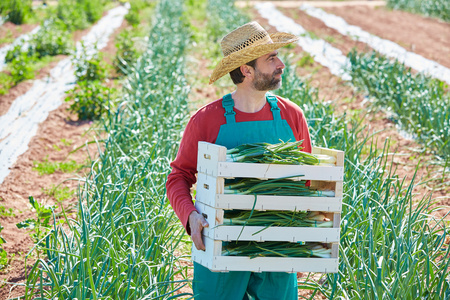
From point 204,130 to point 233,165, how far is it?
329 millimetres

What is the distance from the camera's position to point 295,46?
1085cm

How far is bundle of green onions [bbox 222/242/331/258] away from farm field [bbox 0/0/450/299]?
30cm

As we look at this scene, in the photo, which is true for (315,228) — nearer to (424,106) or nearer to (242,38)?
(242,38)

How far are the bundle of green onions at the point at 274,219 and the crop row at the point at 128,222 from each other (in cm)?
51

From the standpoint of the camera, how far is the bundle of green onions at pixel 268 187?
203 cm

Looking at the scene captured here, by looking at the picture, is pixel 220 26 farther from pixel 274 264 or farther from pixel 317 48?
pixel 274 264

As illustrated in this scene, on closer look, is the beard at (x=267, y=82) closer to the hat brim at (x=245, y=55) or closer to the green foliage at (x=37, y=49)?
the hat brim at (x=245, y=55)

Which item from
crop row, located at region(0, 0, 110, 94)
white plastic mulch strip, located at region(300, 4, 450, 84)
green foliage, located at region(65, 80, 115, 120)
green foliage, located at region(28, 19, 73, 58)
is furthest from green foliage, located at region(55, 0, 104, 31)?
green foliage, located at region(65, 80, 115, 120)

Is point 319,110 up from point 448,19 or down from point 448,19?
up

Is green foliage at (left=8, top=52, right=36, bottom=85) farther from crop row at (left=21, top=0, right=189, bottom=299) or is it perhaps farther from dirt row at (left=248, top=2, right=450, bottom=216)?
dirt row at (left=248, top=2, right=450, bottom=216)

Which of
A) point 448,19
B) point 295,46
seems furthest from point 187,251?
point 448,19

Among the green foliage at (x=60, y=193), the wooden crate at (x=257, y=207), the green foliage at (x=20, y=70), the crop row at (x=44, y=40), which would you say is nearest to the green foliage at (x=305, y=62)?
the crop row at (x=44, y=40)

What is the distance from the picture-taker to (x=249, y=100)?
229 cm

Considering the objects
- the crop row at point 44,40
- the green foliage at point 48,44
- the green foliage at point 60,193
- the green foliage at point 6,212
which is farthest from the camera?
the green foliage at point 48,44
